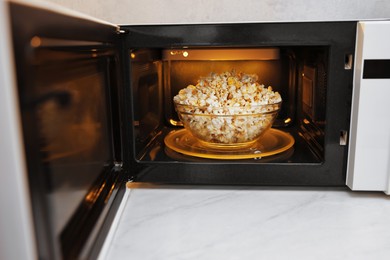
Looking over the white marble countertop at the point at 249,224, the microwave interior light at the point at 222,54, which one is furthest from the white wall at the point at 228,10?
the white marble countertop at the point at 249,224

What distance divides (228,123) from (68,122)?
17.0 inches

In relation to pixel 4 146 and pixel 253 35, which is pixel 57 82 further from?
pixel 253 35

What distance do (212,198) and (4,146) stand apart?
1.67ft

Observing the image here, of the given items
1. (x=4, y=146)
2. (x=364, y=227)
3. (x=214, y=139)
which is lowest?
(x=364, y=227)

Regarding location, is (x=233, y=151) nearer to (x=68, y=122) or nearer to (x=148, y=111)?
(x=148, y=111)

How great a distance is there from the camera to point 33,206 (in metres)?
0.32

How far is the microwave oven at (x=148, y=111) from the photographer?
0.32m

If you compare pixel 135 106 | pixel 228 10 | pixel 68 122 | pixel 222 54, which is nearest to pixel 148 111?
pixel 135 106

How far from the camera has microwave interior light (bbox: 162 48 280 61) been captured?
98 centimetres

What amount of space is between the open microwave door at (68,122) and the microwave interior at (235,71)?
0.14m

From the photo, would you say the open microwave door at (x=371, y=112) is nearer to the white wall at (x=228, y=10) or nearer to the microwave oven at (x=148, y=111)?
the microwave oven at (x=148, y=111)

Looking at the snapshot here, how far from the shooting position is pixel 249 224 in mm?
645

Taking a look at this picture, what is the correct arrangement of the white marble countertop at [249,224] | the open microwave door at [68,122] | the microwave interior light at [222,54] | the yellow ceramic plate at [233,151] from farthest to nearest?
the microwave interior light at [222,54] → the yellow ceramic plate at [233,151] → the white marble countertop at [249,224] → the open microwave door at [68,122]

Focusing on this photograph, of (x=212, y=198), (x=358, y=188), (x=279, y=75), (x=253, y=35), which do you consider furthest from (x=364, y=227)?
(x=279, y=75)
